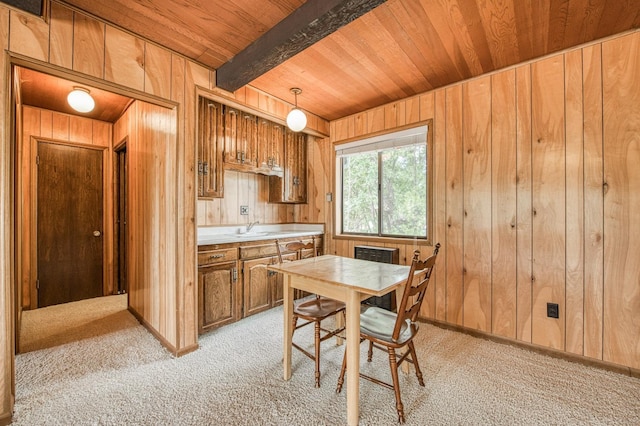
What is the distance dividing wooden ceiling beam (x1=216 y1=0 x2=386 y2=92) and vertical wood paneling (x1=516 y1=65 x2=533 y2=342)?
173cm

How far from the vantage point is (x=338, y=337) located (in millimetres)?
2494

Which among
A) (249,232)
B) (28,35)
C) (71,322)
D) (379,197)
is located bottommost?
(71,322)

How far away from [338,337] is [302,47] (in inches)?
93.8

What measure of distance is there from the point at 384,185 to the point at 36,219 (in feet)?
14.3

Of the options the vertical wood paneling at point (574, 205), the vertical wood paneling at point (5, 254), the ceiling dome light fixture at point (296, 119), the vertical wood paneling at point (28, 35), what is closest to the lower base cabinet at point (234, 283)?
the vertical wood paneling at point (5, 254)

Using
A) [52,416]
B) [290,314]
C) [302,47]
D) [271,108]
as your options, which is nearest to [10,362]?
[52,416]

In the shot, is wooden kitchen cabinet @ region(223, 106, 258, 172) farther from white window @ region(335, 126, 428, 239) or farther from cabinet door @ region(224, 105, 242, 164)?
white window @ region(335, 126, 428, 239)

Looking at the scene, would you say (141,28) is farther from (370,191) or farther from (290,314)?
(370,191)

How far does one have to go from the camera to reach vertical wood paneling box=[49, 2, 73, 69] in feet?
5.63

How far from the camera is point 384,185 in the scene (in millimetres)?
3533

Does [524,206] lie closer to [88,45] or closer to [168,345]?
[168,345]

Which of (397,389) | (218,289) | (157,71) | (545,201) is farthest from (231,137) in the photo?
(545,201)

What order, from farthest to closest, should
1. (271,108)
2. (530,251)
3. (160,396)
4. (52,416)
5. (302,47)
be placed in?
(271,108) → (530,251) → (302,47) → (160,396) → (52,416)

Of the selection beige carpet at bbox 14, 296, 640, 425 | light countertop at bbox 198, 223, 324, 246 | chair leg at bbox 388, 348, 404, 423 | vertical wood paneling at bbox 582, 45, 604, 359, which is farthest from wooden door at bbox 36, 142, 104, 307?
vertical wood paneling at bbox 582, 45, 604, 359
